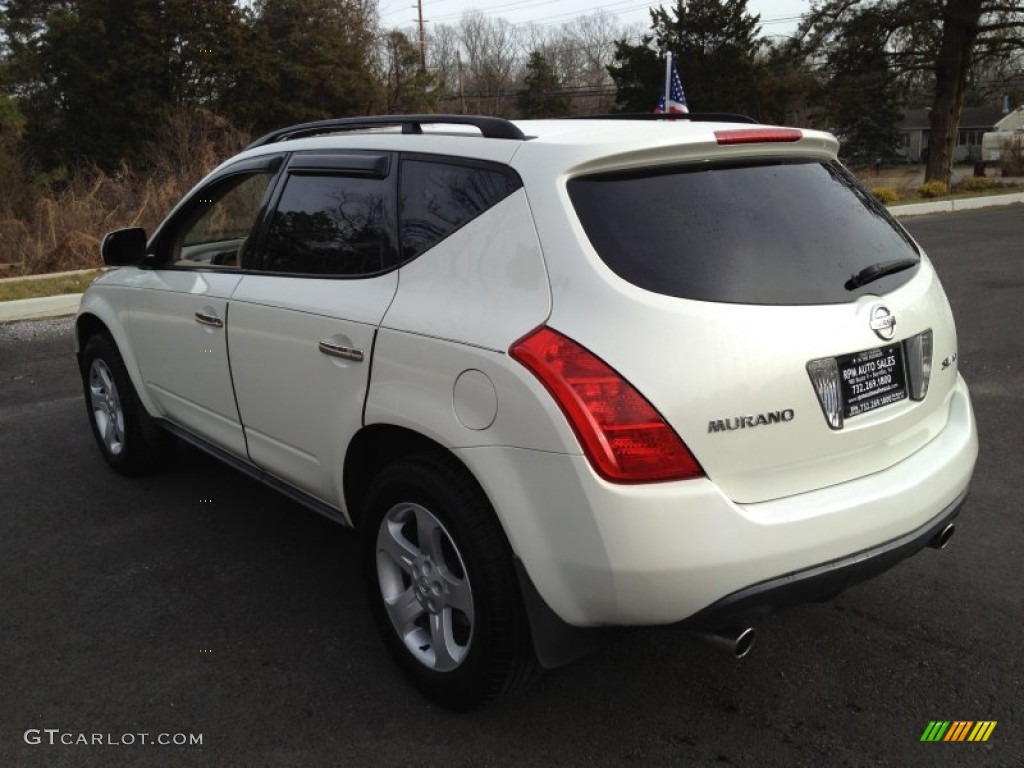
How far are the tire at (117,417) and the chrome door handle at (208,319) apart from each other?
3.28 feet

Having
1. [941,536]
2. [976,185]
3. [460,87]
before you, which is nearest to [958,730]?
[941,536]

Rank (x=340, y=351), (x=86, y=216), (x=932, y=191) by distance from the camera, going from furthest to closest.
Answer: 1. (x=932, y=191)
2. (x=86, y=216)
3. (x=340, y=351)

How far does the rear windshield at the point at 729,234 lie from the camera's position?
8.07 feet

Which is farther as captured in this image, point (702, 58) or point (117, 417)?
point (702, 58)

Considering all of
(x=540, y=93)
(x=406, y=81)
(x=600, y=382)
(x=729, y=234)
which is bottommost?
(x=600, y=382)

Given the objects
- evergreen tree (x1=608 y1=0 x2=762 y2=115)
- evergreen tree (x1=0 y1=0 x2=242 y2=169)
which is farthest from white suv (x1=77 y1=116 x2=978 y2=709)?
evergreen tree (x1=608 y1=0 x2=762 y2=115)

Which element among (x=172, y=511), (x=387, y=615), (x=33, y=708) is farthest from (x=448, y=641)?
(x=172, y=511)

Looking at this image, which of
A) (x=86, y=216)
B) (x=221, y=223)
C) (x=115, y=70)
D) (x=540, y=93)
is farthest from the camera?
(x=540, y=93)

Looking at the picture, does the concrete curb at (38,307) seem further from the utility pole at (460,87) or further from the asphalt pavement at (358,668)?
the utility pole at (460,87)

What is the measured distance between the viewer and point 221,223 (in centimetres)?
446

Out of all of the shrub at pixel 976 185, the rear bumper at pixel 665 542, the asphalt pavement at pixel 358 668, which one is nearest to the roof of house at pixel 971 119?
the shrub at pixel 976 185

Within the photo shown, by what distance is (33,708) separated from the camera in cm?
290

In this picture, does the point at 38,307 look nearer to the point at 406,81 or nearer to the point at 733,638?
the point at 733,638

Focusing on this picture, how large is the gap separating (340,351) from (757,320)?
4.45 ft
